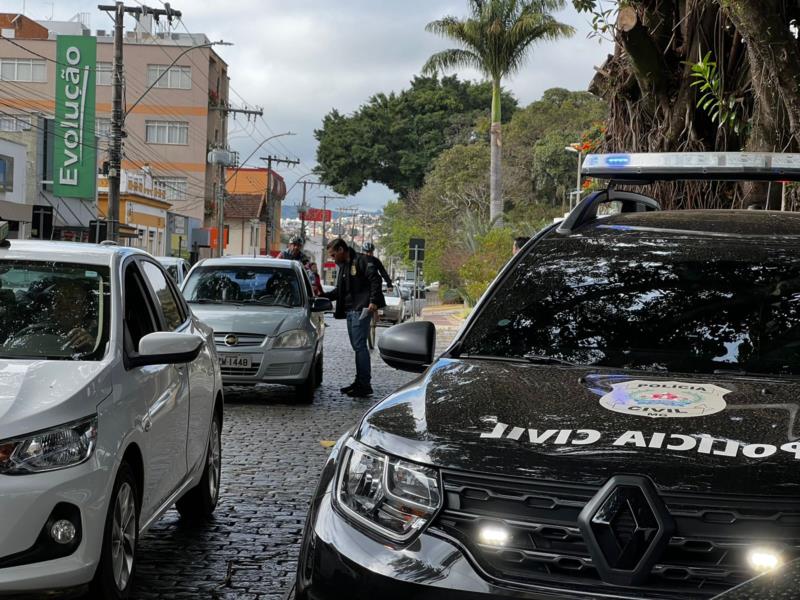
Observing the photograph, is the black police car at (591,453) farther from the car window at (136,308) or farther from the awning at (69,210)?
the awning at (69,210)

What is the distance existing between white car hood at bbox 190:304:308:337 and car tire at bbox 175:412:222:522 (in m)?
5.85

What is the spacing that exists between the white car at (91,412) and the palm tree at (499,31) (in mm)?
33317

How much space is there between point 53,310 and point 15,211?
116 ft

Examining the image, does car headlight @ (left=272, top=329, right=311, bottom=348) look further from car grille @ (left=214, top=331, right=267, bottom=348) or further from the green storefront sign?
the green storefront sign

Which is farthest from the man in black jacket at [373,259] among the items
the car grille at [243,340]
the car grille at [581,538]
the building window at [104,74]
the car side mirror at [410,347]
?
the building window at [104,74]

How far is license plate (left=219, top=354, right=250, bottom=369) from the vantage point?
12.9 meters

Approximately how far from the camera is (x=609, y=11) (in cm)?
1116

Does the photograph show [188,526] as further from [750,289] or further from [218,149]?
[218,149]

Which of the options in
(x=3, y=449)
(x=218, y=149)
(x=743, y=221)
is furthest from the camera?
(x=218, y=149)

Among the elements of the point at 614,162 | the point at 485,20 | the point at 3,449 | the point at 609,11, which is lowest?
the point at 3,449

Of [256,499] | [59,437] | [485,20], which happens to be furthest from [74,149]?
[59,437]

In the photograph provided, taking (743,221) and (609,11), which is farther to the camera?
(609,11)

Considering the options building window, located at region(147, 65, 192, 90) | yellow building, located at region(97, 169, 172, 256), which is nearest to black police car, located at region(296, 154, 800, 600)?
yellow building, located at region(97, 169, 172, 256)

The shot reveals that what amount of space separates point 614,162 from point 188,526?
3.22 meters
